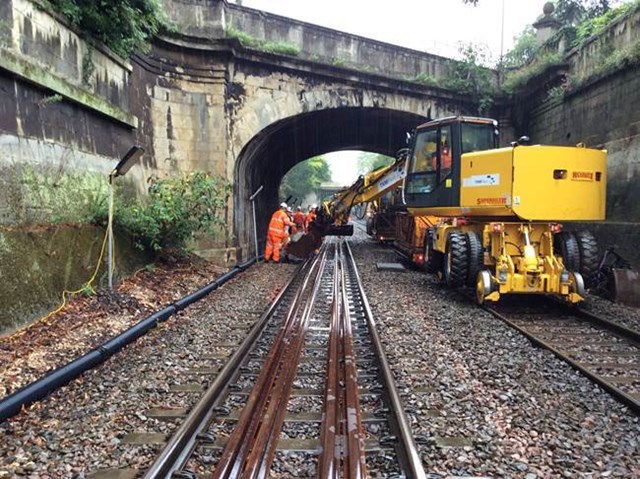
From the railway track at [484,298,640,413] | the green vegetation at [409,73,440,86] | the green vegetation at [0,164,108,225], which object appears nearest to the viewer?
the railway track at [484,298,640,413]

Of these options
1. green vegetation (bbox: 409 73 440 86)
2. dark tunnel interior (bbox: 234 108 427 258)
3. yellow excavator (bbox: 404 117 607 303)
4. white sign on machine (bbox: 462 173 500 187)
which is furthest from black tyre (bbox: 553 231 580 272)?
green vegetation (bbox: 409 73 440 86)

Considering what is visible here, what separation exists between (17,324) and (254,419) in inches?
133

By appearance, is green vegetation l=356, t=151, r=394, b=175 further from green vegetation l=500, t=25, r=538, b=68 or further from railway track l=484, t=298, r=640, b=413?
railway track l=484, t=298, r=640, b=413

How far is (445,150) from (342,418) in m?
6.56

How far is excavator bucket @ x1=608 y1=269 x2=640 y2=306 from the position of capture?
25.6 feet

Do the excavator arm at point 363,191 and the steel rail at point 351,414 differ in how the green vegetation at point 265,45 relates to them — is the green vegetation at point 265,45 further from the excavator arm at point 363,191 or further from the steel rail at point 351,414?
the steel rail at point 351,414

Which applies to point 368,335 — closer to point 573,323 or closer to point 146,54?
point 573,323

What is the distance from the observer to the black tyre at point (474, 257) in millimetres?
7844

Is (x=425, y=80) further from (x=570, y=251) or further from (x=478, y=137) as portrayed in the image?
(x=570, y=251)

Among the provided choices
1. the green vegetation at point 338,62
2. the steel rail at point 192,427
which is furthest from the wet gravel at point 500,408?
the green vegetation at point 338,62

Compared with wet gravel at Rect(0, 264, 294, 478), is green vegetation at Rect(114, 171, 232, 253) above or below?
above

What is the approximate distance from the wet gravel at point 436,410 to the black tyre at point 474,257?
1354 mm

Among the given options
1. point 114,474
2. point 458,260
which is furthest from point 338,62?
point 114,474

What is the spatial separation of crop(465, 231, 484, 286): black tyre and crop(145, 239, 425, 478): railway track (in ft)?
8.64
